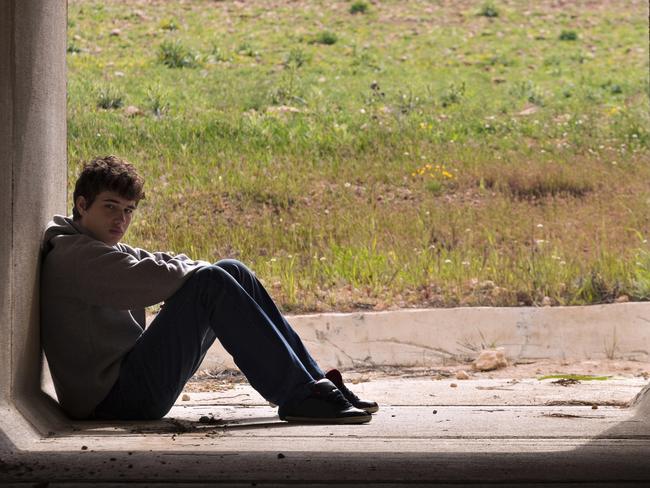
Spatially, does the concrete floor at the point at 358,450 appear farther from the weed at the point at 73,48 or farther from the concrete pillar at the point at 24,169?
the weed at the point at 73,48

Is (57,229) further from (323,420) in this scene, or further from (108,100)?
(108,100)

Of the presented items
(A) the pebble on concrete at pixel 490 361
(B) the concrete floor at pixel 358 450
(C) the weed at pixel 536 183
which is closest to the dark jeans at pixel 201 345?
(B) the concrete floor at pixel 358 450

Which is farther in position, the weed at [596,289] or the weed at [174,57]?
the weed at [174,57]

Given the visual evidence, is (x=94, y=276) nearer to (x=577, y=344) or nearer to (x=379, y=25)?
(x=577, y=344)

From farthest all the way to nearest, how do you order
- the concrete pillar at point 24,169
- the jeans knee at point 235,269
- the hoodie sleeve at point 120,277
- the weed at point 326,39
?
the weed at point 326,39 → the jeans knee at point 235,269 → the hoodie sleeve at point 120,277 → the concrete pillar at point 24,169

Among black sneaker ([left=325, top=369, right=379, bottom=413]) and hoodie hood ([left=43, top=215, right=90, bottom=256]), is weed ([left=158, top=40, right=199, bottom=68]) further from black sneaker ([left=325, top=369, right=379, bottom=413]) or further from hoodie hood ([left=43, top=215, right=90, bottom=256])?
black sneaker ([left=325, top=369, right=379, bottom=413])

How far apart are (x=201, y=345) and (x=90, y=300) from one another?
16.9 inches

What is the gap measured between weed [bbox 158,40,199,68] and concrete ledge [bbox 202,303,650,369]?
18.9 ft

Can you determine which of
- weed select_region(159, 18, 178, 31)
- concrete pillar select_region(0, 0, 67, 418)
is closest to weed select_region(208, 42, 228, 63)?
weed select_region(159, 18, 178, 31)

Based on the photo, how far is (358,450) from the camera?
2.84 meters

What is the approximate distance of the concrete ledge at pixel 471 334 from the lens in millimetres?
6246

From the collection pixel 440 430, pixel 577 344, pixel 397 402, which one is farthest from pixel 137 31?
pixel 440 430

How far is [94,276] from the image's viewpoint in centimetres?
312

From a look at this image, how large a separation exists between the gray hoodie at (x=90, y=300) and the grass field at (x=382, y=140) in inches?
137
